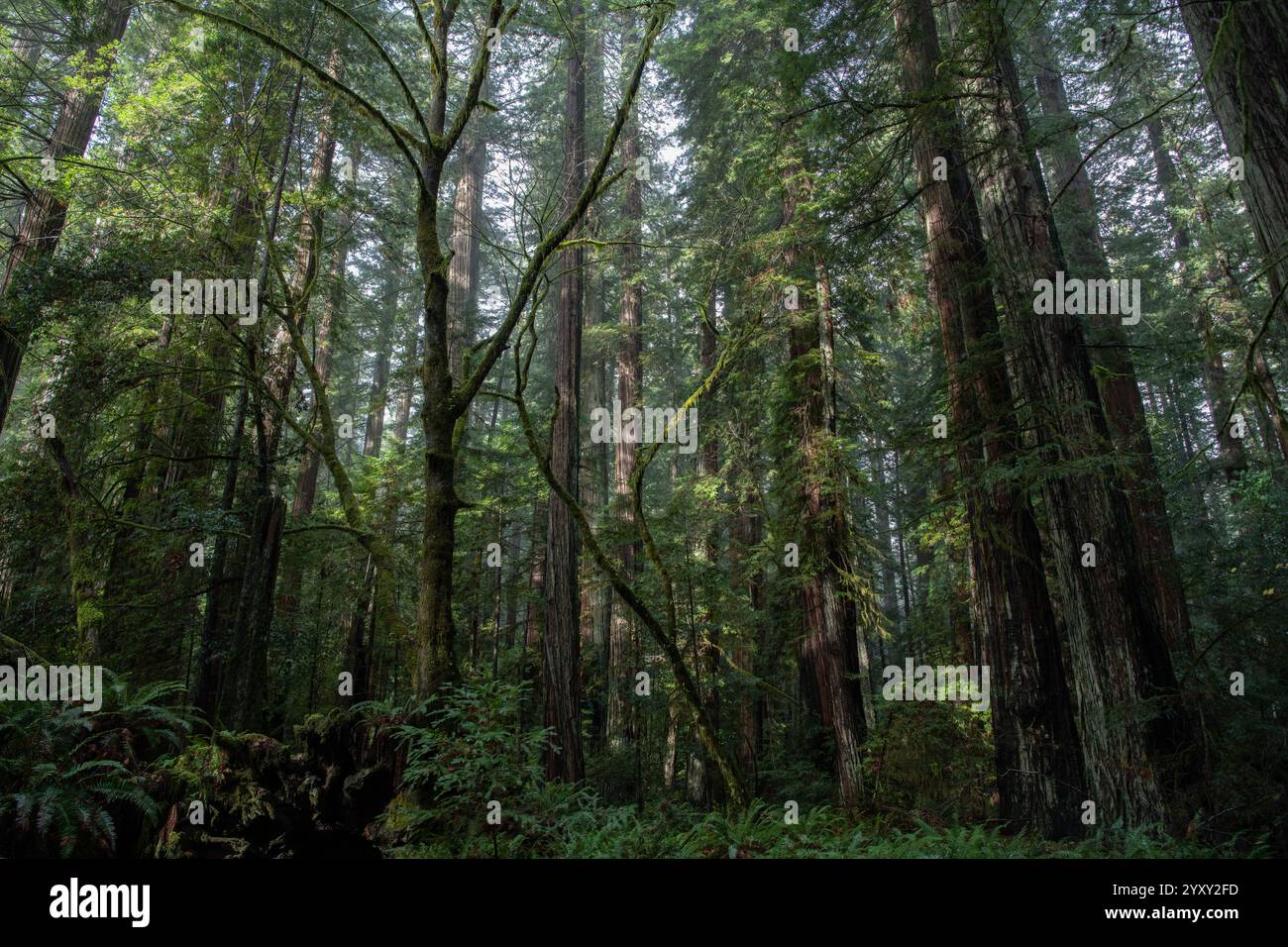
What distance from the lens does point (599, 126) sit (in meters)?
15.8

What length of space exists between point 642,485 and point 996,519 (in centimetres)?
454

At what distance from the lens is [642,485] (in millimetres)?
9234

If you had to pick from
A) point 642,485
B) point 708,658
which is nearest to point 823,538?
point 708,658

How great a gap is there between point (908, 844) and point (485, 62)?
736 cm

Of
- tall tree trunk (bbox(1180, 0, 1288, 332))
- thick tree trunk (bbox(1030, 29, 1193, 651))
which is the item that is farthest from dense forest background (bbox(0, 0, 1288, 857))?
thick tree trunk (bbox(1030, 29, 1193, 651))

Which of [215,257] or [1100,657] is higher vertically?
[215,257]

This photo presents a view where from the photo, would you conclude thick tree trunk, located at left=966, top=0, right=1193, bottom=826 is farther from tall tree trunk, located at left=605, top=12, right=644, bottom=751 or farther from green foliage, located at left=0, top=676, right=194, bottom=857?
green foliage, located at left=0, top=676, right=194, bottom=857

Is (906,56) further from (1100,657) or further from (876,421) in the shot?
(1100,657)

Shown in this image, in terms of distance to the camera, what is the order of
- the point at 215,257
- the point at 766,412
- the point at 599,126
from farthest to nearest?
the point at 599,126, the point at 766,412, the point at 215,257

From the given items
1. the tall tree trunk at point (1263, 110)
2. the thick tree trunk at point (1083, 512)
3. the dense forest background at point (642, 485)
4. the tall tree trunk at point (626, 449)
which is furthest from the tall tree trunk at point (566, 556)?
the tall tree trunk at point (1263, 110)

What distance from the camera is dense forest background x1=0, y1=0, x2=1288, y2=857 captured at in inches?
166

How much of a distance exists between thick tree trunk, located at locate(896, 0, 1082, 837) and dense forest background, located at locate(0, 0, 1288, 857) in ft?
0.15
